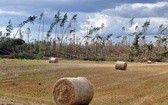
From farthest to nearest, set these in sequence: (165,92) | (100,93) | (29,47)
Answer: (29,47)
(100,93)
(165,92)

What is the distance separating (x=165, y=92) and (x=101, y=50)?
105 m

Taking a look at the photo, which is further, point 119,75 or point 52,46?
point 52,46

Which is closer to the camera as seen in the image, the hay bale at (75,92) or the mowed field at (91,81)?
the hay bale at (75,92)

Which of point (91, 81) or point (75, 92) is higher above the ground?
point (75, 92)

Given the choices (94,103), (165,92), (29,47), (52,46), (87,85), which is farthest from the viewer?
(52,46)

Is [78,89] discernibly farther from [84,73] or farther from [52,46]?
[52,46]

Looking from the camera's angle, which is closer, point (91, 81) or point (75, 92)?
point (75, 92)

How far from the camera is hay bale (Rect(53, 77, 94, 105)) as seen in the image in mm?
23391

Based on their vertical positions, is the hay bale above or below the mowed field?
above

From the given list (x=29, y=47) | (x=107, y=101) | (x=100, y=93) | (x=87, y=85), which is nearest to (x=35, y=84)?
(x=100, y=93)

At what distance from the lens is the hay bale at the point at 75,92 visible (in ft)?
76.7

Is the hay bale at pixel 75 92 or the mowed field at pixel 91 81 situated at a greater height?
the hay bale at pixel 75 92

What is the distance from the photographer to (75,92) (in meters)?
23.4

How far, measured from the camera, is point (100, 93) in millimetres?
30297
